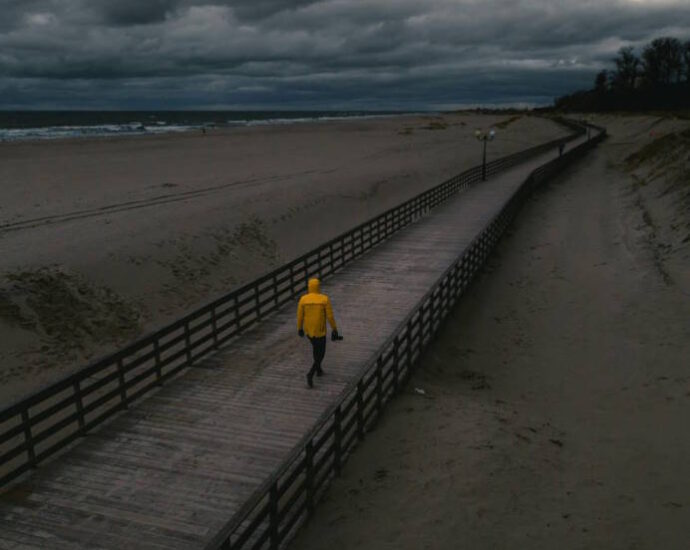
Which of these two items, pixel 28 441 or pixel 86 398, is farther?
pixel 86 398

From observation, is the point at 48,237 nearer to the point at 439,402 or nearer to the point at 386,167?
the point at 439,402

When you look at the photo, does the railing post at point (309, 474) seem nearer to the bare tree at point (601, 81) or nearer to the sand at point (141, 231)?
the sand at point (141, 231)

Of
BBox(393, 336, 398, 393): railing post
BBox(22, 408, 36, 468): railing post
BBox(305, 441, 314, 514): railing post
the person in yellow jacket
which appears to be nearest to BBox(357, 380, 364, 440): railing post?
the person in yellow jacket

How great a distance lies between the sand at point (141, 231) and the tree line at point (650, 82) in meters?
95.6

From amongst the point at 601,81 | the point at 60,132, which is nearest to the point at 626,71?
A: the point at 601,81

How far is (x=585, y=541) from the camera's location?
695 cm

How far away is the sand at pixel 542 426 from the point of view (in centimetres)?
718

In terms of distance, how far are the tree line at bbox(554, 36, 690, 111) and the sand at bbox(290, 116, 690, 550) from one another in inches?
4618

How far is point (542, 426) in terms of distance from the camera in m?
9.84

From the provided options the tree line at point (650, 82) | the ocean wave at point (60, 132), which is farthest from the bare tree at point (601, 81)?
the ocean wave at point (60, 132)

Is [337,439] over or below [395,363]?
below

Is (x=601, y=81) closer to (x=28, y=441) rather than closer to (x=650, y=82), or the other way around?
(x=650, y=82)

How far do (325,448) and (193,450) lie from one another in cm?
188

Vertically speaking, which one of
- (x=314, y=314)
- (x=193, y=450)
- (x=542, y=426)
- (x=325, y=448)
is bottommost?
(x=542, y=426)
